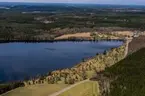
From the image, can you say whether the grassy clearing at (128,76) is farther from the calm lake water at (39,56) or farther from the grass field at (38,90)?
the calm lake water at (39,56)

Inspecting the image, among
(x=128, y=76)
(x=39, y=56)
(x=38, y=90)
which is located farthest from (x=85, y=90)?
(x=39, y=56)

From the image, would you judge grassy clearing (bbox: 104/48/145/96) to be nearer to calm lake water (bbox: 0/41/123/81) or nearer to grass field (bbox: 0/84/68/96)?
grass field (bbox: 0/84/68/96)

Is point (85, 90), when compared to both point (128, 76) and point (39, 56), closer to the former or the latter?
point (128, 76)

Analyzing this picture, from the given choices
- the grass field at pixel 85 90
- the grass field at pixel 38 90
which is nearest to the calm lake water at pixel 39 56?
the grass field at pixel 38 90

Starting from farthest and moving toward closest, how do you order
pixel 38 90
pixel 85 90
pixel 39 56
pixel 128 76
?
1. pixel 39 56
2. pixel 128 76
3. pixel 85 90
4. pixel 38 90

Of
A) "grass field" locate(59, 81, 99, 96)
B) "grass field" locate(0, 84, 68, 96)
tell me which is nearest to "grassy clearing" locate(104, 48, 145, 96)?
"grass field" locate(59, 81, 99, 96)

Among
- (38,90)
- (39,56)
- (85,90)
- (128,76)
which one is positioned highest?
(38,90)

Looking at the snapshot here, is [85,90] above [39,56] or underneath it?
above
